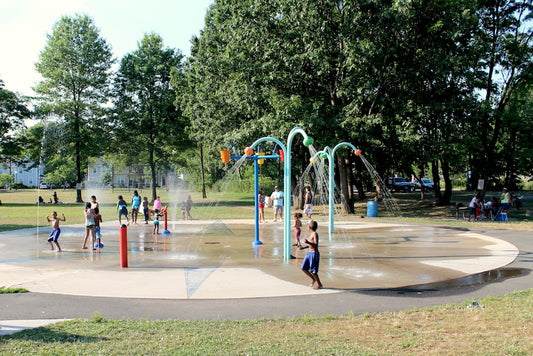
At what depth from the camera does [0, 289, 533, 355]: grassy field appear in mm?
5812

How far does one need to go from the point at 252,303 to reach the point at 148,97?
41.1 metres

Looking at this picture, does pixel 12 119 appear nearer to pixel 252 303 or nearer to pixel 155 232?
pixel 155 232

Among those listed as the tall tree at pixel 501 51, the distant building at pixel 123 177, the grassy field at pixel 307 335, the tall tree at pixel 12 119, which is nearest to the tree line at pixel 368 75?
the tall tree at pixel 501 51

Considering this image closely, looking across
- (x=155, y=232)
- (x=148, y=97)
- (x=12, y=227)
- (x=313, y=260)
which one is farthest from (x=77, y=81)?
(x=313, y=260)

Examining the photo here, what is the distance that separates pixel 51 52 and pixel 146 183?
6127 centimetres

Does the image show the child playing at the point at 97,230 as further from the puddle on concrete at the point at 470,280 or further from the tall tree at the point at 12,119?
the tall tree at the point at 12,119

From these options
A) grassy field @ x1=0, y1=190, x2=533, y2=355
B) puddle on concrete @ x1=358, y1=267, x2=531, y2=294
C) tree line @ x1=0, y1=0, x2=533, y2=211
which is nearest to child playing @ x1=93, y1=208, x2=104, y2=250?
grassy field @ x1=0, y1=190, x2=533, y2=355

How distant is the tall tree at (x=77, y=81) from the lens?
46656mm

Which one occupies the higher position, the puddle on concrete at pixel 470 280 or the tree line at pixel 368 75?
the tree line at pixel 368 75

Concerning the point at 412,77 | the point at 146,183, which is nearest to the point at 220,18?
the point at 412,77

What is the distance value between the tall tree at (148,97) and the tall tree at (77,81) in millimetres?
2368

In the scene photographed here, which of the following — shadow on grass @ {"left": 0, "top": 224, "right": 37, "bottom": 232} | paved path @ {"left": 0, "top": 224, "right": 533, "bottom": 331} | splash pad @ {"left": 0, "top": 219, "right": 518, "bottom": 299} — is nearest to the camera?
paved path @ {"left": 0, "top": 224, "right": 533, "bottom": 331}

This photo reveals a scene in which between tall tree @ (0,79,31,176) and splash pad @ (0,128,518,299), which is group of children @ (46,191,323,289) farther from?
tall tree @ (0,79,31,176)

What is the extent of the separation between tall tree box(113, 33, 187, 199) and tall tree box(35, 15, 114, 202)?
2368 mm
